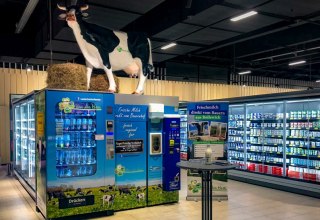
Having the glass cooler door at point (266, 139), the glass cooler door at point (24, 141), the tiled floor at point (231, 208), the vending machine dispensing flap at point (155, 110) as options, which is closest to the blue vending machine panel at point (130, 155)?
the vending machine dispensing flap at point (155, 110)

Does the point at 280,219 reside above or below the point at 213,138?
below

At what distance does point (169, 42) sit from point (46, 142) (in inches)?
200

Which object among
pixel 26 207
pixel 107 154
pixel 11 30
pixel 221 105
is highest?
pixel 11 30

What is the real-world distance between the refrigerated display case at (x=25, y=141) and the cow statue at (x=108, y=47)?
64.2 inches

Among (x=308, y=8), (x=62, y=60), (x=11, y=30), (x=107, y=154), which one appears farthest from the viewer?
(x=62, y=60)

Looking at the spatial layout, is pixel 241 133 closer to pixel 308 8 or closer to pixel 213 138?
pixel 213 138

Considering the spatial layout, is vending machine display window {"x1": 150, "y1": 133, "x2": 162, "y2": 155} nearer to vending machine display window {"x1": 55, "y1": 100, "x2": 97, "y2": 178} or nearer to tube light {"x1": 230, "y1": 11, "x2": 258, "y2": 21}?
vending machine display window {"x1": 55, "y1": 100, "x2": 97, "y2": 178}

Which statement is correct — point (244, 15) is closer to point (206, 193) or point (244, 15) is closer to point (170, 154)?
point (170, 154)

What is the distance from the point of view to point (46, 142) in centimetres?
489

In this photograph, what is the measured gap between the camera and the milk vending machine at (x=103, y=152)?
4930 millimetres

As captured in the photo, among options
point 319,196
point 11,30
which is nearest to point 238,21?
point 319,196

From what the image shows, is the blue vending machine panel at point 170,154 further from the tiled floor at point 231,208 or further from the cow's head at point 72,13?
the cow's head at point 72,13

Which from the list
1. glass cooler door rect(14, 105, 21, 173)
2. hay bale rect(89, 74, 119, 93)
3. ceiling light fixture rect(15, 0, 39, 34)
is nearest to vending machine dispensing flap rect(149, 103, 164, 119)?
hay bale rect(89, 74, 119, 93)

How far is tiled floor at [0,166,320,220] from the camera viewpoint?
5215mm
